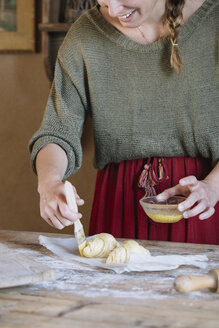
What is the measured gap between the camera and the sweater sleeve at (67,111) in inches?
67.6

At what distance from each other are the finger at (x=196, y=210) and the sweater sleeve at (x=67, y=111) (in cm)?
48

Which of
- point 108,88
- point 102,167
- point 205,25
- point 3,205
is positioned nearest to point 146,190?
point 102,167

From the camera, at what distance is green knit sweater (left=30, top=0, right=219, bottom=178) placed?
1.71 m

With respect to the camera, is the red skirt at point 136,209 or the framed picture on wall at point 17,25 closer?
the red skirt at point 136,209

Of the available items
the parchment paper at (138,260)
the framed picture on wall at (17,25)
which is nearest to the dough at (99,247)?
the parchment paper at (138,260)

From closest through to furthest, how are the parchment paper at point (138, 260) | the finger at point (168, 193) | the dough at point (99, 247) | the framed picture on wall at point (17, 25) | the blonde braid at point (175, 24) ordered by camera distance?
1. the parchment paper at point (138, 260)
2. the dough at point (99, 247)
3. the finger at point (168, 193)
4. the blonde braid at point (175, 24)
5. the framed picture on wall at point (17, 25)

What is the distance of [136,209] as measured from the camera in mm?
1829

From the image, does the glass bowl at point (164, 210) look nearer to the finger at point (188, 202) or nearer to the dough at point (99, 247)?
the finger at point (188, 202)

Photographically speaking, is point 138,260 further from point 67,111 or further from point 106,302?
point 67,111

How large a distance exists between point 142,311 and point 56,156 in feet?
2.54

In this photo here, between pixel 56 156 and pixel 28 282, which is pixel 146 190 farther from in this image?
pixel 28 282

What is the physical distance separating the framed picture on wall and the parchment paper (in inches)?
62.2

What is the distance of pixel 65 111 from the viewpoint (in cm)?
177

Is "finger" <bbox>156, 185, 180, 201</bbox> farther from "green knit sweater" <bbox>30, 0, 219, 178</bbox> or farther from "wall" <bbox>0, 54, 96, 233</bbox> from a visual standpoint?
"wall" <bbox>0, 54, 96, 233</bbox>
